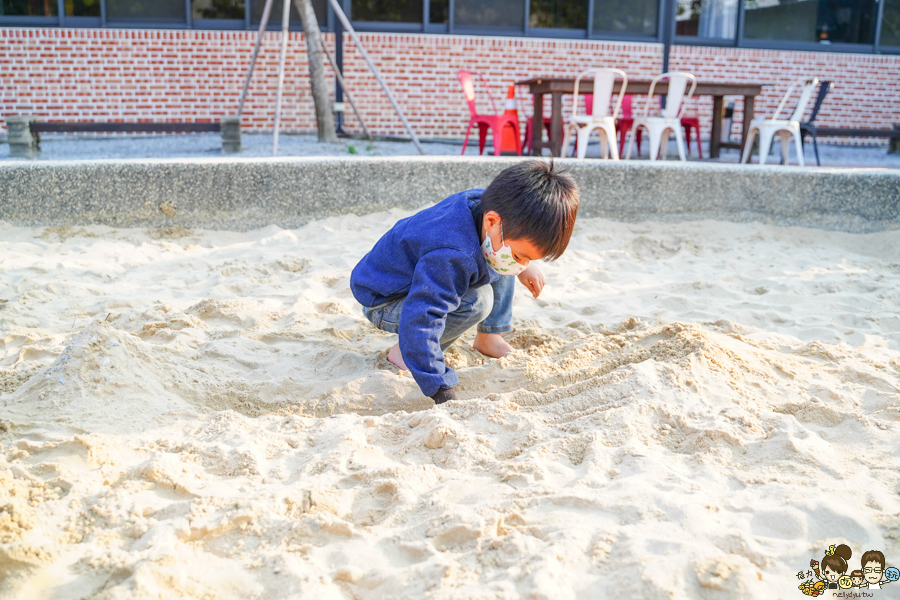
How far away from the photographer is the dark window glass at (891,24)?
9.91m

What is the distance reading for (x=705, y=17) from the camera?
9688mm

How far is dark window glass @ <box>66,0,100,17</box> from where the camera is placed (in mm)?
8047

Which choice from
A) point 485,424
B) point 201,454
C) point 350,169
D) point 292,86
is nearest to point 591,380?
point 485,424

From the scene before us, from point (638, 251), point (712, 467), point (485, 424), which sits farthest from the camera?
point (638, 251)

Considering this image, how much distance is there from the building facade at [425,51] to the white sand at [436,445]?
229 inches

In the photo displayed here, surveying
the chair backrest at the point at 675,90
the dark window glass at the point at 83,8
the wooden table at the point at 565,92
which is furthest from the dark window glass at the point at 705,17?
the dark window glass at the point at 83,8

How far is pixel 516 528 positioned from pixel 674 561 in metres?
0.31

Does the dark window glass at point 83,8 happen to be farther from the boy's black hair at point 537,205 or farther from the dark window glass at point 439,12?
the boy's black hair at point 537,205

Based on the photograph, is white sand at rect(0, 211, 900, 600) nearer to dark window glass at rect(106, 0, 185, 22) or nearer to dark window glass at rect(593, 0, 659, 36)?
dark window glass at rect(106, 0, 185, 22)

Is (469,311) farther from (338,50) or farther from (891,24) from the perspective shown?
(891,24)

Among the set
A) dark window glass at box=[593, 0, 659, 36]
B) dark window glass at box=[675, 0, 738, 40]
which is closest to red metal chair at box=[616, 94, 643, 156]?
dark window glass at box=[593, 0, 659, 36]

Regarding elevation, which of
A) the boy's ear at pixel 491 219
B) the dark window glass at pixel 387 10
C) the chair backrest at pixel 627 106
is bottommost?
the boy's ear at pixel 491 219

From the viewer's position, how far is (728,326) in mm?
2674

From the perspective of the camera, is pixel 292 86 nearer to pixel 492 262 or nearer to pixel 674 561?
pixel 492 262
